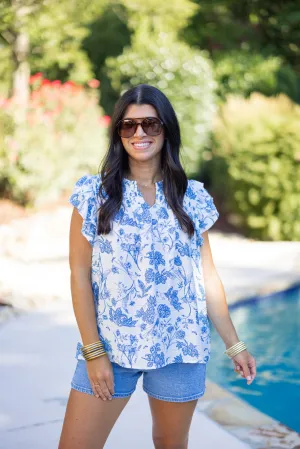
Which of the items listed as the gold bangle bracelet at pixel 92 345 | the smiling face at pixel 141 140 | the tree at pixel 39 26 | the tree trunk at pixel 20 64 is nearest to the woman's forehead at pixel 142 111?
the smiling face at pixel 141 140

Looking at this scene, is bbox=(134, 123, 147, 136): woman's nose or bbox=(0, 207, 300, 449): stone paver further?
bbox=(0, 207, 300, 449): stone paver

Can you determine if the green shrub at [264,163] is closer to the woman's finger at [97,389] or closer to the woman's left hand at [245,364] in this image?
the woman's left hand at [245,364]

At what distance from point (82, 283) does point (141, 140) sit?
18.5 inches

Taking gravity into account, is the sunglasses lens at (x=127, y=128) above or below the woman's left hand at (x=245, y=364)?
above

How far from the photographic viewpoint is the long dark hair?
2.03m

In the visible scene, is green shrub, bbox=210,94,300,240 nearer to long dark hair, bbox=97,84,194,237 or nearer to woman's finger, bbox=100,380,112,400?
long dark hair, bbox=97,84,194,237

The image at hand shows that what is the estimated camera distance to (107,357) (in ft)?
6.46

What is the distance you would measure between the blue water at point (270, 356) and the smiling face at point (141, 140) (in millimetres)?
2649

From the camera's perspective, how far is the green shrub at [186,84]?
1126cm

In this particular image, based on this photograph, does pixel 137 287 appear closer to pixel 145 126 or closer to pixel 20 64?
pixel 145 126

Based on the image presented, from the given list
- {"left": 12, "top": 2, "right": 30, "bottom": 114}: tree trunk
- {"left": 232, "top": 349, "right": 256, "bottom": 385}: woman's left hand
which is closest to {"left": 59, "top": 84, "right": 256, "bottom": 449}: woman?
{"left": 232, "top": 349, "right": 256, "bottom": 385}: woman's left hand

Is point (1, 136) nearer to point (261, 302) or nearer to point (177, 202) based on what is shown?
point (261, 302)

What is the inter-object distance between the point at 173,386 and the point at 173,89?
31.8ft

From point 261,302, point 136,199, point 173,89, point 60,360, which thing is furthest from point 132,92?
point 173,89
